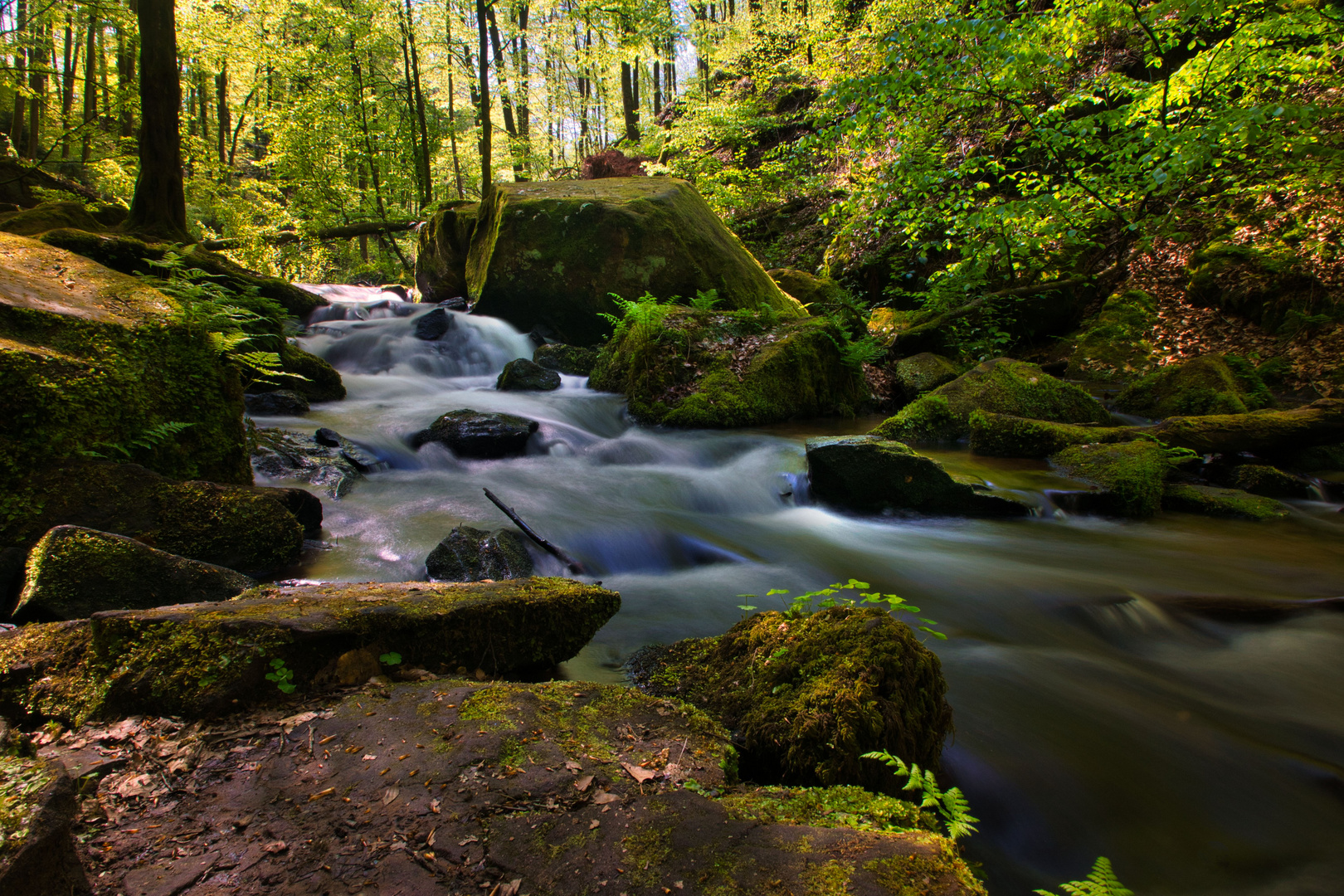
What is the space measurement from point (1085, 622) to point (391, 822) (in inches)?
166

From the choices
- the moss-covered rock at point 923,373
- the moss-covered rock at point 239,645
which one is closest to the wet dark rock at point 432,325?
the moss-covered rock at point 923,373

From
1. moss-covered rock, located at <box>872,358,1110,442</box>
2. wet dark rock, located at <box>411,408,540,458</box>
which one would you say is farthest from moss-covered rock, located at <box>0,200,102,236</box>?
moss-covered rock, located at <box>872,358,1110,442</box>

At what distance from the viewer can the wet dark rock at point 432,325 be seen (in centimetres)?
1204

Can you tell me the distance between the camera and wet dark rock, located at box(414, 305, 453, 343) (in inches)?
474

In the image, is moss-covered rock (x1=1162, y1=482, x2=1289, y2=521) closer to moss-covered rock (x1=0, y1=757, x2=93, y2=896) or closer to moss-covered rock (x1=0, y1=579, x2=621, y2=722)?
moss-covered rock (x1=0, y1=579, x2=621, y2=722)

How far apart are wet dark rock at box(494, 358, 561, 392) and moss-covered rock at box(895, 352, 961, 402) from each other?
5927 millimetres

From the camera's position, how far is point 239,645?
2023 millimetres

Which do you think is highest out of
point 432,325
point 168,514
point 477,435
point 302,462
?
point 432,325

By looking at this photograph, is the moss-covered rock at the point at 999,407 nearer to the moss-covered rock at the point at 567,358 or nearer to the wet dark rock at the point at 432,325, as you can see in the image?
the moss-covered rock at the point at 567,358

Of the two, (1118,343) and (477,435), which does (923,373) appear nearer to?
(1118,343)

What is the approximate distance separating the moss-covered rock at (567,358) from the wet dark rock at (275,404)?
4.32 m

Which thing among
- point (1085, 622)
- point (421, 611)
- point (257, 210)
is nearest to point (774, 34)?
point (257, 210)

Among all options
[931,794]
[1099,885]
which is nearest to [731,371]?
[931,794]

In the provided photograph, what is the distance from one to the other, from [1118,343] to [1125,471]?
251 inches
